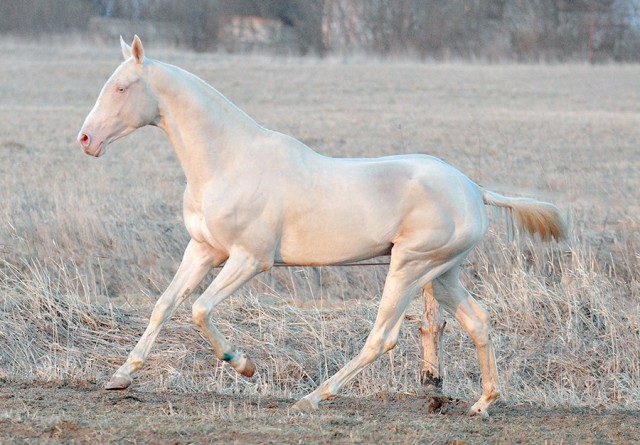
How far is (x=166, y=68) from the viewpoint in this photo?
591 centimetres

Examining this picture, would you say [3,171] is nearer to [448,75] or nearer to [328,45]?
[448,75]

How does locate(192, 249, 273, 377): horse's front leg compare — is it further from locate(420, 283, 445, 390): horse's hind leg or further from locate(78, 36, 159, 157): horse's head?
locate(420, 283, 445, 390): horse's hind leg

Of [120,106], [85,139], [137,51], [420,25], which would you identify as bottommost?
[85,139]

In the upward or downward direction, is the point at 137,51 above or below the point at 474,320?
above

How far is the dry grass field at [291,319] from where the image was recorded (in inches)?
217

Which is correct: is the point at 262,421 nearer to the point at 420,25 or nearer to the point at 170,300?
the point at 170,300

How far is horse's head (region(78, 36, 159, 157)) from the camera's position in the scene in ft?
18.9

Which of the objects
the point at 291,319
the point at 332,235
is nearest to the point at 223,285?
the point at 332,235

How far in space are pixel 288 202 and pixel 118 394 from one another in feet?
4.61

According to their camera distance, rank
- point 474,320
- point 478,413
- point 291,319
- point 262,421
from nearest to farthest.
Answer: point 262,421 → point 478,413 → point 474,320 → point 291,319

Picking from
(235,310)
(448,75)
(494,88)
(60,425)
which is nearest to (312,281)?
(235,310)

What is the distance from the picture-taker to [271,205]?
19.1 feet

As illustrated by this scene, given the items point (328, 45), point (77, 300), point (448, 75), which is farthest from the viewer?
point (328, 45)

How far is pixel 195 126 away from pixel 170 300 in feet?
3.11
